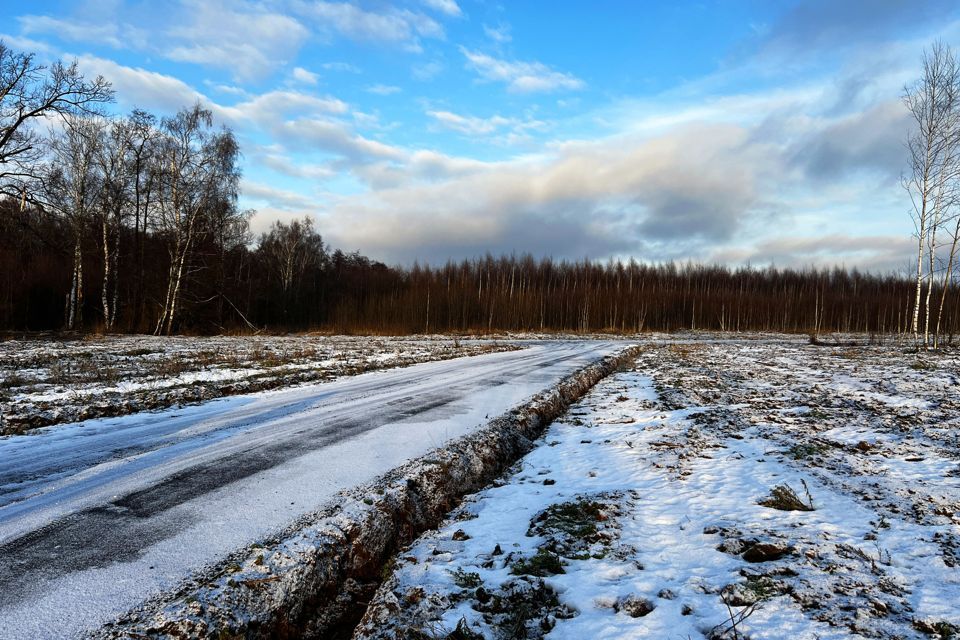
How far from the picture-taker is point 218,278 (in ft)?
116

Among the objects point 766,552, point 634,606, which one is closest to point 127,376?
point 634,606

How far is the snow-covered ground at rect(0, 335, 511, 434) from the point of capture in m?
7.54

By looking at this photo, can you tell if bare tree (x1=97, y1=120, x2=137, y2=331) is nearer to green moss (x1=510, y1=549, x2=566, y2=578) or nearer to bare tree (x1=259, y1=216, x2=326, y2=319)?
bare tree (x1=259, y1=216, x2=326, y2=319)

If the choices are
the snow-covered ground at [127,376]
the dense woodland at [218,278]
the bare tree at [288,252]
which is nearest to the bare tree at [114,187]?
the dense woodland at [218,278]

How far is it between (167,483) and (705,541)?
4.81 meters

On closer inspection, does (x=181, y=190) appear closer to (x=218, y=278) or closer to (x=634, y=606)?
(x=218, y=278)

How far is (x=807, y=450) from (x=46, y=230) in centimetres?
2761

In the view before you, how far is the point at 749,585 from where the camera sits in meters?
2.98

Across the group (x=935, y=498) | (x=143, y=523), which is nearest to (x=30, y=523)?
(x=143, y=523)

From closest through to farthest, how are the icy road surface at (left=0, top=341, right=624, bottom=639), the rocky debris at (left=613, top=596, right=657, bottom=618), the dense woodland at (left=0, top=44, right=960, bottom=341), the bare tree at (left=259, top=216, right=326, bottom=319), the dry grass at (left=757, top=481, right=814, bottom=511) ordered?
the rocky debris at (left=613, top=596, right=657, bottom=618), the icy road surface at (left=0, top=341, right=624, bottom=639), the dry grass at (left=757, top=481, right=814, bottom=511), the dense woodland at (left=0, top=44, right=960, bottom=341), the bare tree at (left=259, top=216, right=326, bottom=319)

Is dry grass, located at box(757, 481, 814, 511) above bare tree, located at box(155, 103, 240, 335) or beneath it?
beneath

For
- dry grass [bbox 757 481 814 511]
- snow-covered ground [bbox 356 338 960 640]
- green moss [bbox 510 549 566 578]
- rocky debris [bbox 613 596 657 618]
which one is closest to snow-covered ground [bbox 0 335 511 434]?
snow-covered ground [bbox 356 338 960 640]

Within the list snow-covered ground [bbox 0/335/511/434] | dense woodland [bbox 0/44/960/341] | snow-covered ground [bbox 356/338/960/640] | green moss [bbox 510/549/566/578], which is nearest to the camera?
snow-covered ground [bbox 356/338/960/640]

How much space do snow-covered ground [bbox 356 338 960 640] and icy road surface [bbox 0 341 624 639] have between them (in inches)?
53.0
